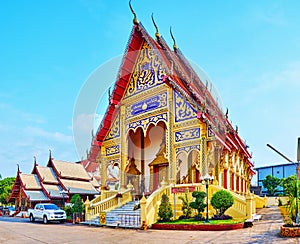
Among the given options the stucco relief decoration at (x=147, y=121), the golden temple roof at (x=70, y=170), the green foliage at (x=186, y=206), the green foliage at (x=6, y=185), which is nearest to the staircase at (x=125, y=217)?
the green foliage at (x=186, y=206)

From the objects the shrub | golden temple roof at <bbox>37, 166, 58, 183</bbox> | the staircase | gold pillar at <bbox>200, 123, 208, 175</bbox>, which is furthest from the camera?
golden temple roof at <bbox>37, 166, 58, 183</bbox>

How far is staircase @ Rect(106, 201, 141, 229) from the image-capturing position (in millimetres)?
13983

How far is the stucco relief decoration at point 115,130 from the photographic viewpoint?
63.6 ft

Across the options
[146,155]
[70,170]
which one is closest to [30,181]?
[70,170]

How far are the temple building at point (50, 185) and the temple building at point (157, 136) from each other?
9073mm

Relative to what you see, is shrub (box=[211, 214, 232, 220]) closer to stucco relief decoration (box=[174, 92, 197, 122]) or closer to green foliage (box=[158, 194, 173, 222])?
green foliage (box=[158, 194, 173, 222])

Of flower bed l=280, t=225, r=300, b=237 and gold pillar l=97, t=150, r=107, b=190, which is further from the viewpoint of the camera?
gold pillar l=97, t=150, r=107, b=190

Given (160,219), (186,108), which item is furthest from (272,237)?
(186,108)

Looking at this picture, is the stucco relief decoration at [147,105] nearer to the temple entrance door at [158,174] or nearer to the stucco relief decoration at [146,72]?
the stucco relief decoration at [146,72]

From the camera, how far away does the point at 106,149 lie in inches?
787

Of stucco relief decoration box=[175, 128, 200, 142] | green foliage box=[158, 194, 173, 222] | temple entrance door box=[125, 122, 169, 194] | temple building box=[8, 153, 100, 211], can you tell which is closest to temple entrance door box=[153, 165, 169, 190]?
temple entrance door box=[125, 122, 169, 194]

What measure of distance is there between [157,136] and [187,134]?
4256 mm

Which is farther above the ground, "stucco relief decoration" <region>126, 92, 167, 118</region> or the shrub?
"stucco relief decoration" <region>126, 92, 167, 118</region>

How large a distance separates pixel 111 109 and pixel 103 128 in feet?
4.20
